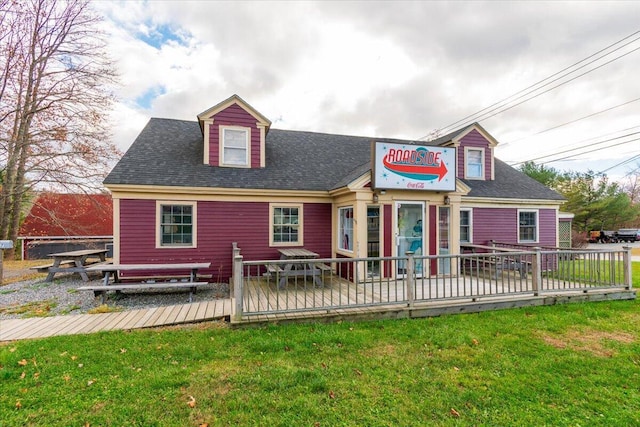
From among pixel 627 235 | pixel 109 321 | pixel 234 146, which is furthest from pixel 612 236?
pixel 109 321

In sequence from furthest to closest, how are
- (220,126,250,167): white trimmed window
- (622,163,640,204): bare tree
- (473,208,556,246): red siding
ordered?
(622,163,640,204): bare tree < (473,208,556,246): red siding < (220,126,250,167): white trimmed window

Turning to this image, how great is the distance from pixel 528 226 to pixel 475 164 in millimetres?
3230

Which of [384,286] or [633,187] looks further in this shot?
[633,187]

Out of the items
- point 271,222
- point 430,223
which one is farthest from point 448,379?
point 271,222

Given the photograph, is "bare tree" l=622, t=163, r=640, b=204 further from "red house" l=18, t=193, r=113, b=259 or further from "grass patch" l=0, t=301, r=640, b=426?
"red house" l=18, t=193, r=113, b=259

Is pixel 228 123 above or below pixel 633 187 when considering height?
below

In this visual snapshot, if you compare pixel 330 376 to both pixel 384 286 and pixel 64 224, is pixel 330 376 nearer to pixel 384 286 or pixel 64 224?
pixel 384 286

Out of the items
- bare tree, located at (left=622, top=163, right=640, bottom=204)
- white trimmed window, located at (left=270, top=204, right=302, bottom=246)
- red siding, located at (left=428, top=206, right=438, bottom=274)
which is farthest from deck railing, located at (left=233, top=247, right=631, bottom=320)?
bare tree, located at (left=622, top=163, right=640, bottom=204)

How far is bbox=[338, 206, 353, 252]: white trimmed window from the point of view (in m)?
8.66

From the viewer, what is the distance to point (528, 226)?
37.8 ft

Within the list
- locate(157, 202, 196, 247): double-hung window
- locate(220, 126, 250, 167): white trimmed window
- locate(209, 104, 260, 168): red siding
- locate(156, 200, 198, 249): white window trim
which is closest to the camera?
locate(156, 200, 198, 249): white window trim

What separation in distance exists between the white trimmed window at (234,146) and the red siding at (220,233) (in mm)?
1617

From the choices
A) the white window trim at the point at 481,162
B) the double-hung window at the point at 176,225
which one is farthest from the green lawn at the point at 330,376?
the white window trim at the point at 481,162

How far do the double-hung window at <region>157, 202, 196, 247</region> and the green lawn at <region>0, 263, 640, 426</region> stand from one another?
4.42 meters
